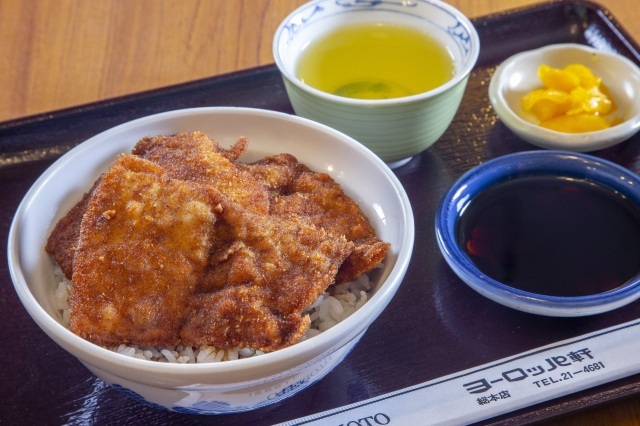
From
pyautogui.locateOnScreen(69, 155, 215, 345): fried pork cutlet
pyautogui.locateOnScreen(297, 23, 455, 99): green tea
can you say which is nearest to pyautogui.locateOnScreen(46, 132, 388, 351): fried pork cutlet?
pyautogui.locateOnScreen(69, 155, 215, 345): fried pork cutlet

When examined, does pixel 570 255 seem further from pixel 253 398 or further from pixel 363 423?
pixel 253 398

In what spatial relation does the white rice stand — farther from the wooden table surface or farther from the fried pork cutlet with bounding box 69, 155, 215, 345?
the wooden table surface

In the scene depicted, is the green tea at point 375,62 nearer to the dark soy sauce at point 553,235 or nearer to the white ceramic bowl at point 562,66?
the white ceramic bowl at point 562,66

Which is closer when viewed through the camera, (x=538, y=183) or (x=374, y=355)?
(x=374, y=355)

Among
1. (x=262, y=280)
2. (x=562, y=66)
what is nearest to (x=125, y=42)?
(x=562, y=66)

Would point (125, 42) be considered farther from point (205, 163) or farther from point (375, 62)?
point (205, 163)

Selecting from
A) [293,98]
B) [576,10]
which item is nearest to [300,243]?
[293,98]

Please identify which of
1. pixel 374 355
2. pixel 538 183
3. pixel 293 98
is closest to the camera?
pixel 374 355
